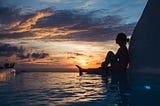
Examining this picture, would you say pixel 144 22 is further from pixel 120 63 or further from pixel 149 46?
pixel 120 63

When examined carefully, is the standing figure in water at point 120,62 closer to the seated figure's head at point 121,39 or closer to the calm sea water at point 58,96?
the seated figure's head at point 121,39

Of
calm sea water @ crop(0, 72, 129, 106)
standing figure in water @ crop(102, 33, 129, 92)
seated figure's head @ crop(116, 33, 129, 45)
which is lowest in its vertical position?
calm sea water @ crop(0, 72, 129, 106)

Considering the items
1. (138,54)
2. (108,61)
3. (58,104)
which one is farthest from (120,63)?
(138,54)

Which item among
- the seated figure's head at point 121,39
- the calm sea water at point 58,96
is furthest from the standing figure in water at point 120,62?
the calm sea water at point 58,96

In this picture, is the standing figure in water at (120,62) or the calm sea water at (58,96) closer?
the standing figure in water at (120,62)

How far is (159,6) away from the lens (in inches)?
950

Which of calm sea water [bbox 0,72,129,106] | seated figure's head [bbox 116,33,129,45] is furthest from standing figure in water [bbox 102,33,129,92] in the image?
calm sea water [bbox 0,72,129,106]

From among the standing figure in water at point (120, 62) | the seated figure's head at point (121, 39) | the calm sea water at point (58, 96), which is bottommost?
the calm sea water at point (58, 96)

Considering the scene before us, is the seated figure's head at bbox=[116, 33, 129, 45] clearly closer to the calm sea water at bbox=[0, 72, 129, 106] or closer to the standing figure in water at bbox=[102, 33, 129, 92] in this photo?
the standing figure in water at bbox=[102, 33, 129, 92]

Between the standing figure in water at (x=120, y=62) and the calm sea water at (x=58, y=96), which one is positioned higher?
the standing figure in water at (x=120, y=62)

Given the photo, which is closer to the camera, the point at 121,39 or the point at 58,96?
the point at 121,39

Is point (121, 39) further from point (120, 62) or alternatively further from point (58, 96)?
point (58, 96)

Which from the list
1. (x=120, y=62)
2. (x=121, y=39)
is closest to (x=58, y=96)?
(x=120, y=62)

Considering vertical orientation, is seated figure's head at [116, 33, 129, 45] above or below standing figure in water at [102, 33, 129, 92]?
above
